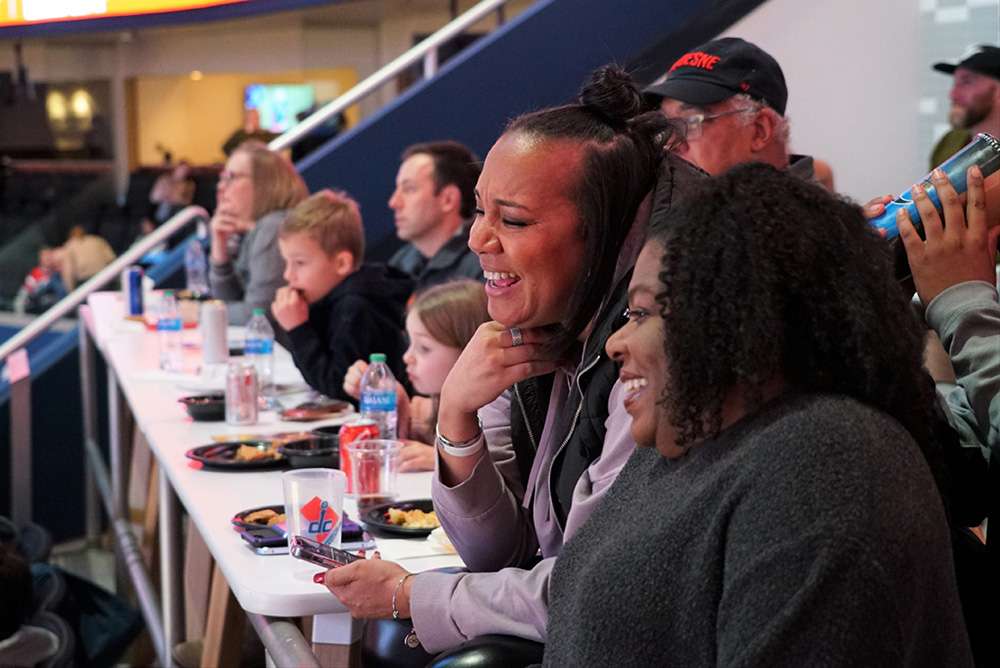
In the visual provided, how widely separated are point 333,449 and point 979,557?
1.35 metres

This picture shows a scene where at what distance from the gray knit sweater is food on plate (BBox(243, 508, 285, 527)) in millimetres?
952

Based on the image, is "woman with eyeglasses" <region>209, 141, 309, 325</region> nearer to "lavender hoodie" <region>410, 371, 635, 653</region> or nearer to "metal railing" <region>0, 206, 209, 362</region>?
"metal railing" <region>0, 206, 209, 362</region>

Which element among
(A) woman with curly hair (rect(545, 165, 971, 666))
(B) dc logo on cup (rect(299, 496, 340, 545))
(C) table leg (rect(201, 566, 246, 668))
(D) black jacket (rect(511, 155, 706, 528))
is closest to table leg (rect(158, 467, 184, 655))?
(C) table leg (rect(201, 566, 246, 668))

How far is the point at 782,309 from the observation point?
1.17 metres

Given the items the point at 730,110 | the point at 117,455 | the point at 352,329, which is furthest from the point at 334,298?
the point at 117,455

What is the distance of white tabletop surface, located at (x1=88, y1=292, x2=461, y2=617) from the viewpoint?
1.79 m

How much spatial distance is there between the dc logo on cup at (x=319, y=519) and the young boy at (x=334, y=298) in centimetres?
126

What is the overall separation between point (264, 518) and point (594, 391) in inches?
28.1

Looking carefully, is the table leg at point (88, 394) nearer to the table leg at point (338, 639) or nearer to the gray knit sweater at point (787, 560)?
the table leg at point (338, 639)

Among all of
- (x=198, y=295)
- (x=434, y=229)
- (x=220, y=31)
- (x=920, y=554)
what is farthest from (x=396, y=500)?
(x=220, y=31)

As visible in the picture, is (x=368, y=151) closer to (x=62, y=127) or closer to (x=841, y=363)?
(x=841, y=363)

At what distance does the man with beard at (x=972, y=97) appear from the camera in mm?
3922

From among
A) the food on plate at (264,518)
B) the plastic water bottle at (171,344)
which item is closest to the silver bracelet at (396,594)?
the food on plate at (264,518)

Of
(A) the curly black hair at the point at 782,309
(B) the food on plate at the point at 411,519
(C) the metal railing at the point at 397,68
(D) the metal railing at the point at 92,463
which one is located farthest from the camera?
(C) the metal railing at the point at 397,68
